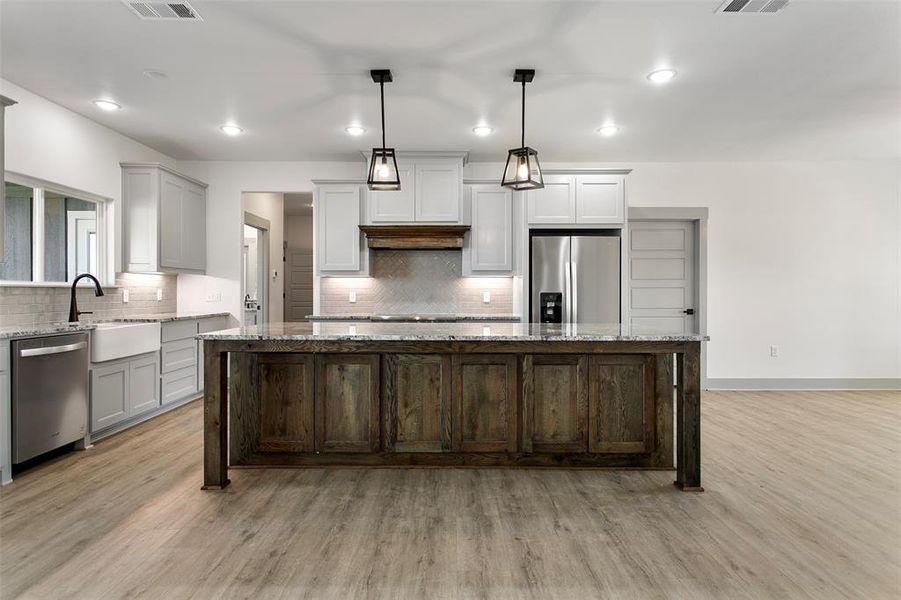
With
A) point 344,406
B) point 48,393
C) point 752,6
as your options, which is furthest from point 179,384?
point 752,6

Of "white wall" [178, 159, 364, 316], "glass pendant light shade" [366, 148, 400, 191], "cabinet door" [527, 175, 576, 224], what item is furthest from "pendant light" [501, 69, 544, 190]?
"white wall" [178, 159, 364, 316]

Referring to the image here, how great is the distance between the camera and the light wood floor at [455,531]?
1909mm

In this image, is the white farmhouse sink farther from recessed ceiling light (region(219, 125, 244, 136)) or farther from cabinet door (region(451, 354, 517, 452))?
cabinet door (region(451, 354, 517, 452))

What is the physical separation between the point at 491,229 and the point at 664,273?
2.26 m

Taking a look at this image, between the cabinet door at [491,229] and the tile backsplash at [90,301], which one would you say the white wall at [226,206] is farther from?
the cabinet door at [491,229]

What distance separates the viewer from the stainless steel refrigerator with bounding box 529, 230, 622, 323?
5.26 meters

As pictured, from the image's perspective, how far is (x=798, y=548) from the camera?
2.19m

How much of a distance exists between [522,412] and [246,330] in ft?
5.84

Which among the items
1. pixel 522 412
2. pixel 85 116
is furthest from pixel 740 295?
pixel 85 116

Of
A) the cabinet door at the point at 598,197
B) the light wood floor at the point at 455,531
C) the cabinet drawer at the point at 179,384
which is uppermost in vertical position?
the cabinet door at the point at 598,197

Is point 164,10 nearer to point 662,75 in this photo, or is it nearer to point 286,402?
point 286,402

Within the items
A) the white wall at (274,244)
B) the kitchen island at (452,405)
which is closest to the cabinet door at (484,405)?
the kitchen island at (452,405)

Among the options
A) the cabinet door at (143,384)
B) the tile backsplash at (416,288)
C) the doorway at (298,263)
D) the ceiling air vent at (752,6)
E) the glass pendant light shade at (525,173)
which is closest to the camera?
the ceiling air vent at (752,6)

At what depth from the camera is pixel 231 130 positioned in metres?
4.66
